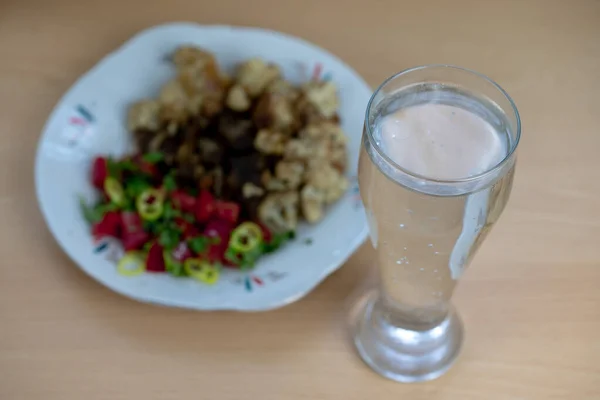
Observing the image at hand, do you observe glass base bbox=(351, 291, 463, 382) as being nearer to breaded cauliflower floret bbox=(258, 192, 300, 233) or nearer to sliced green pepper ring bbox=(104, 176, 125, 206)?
breaded cauliflower floret bbox=(258, 192, 300, 233)

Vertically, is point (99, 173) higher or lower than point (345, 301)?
higher

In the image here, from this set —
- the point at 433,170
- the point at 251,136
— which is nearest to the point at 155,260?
the point at 251,136

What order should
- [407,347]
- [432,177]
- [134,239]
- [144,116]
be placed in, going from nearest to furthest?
[432,177] → [407,347] → [134,239] → [144,116]

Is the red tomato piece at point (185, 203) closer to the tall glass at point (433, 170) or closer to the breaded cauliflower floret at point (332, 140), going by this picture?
the breaded cauliflower floret at point (332, 140)

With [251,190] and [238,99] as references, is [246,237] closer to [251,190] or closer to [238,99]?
[251,190]

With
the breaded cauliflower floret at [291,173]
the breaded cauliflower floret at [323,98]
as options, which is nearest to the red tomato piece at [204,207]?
the breaded cauliflower floret at [291,173]
